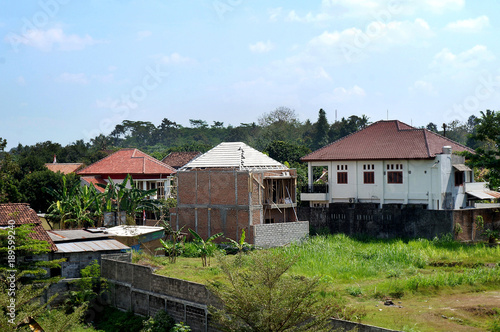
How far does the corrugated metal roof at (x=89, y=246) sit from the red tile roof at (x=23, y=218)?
606 mm

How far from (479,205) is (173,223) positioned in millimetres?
18506

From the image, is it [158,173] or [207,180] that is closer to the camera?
[207,180]

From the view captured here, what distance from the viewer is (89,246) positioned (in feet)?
Answer: 81.7

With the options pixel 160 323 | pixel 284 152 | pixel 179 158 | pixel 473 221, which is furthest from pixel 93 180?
pixel 473 221

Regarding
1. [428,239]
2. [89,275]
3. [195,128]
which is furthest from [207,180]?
[195,128]

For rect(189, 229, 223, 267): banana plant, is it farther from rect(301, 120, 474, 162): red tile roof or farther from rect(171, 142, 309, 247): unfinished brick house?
rect(301, 120, 474, 162): red tile roof

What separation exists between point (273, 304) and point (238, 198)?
16.9 m

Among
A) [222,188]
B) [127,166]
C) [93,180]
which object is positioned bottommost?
[222,188]

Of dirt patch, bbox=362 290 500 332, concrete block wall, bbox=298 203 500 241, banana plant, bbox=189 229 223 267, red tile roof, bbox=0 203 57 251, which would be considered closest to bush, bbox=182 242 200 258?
banana plant, bbox=189 229 223 267

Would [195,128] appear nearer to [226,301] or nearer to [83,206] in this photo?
[83,206]

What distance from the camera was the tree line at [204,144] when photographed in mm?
35200

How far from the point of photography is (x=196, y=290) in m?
19.5

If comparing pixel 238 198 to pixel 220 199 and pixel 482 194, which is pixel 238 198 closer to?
pixel 220 199

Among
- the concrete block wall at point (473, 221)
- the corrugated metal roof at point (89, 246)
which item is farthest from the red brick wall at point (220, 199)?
the concrete block wall at point (473, 221)
